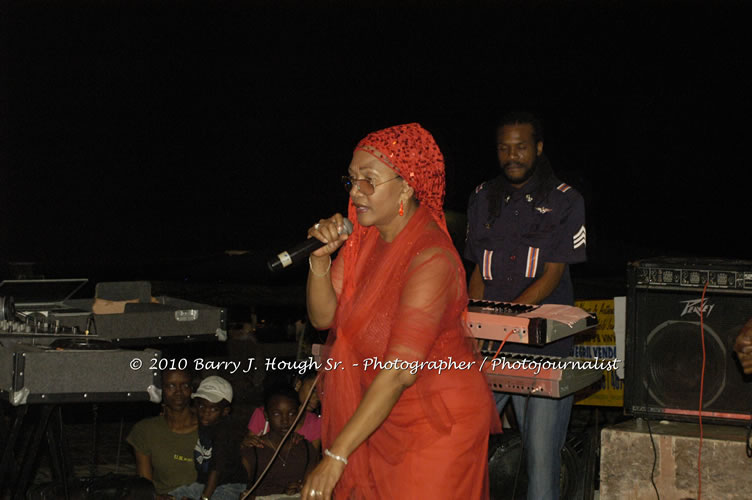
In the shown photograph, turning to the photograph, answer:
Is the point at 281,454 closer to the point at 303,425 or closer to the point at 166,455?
the point at 303,425

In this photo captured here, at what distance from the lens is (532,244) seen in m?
4.24

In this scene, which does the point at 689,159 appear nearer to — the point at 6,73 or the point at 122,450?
the point at 122,450

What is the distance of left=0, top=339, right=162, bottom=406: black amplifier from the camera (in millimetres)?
3465

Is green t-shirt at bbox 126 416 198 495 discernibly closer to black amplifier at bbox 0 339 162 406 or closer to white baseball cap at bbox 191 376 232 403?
white baseball cap at bbox 191 376 232 403

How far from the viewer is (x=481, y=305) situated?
3902 millimetres

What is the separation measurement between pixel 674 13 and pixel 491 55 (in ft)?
7.27

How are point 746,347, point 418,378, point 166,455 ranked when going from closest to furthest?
point 418,378 → point 746,347 → point 166,455

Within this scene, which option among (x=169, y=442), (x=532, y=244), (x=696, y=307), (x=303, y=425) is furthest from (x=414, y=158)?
(x=169, y=442)

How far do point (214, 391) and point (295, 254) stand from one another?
2847mm

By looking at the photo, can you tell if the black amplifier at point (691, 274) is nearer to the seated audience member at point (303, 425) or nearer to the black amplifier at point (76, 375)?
the seated audience member at point (303, 425)

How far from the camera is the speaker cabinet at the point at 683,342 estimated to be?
4254 mm

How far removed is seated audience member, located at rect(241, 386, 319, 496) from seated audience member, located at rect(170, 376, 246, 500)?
4.7 inches

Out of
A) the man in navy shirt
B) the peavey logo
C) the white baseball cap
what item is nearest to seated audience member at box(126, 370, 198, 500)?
the white baseball cap

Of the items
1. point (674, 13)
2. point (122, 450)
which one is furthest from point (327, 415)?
point (674, 13)
